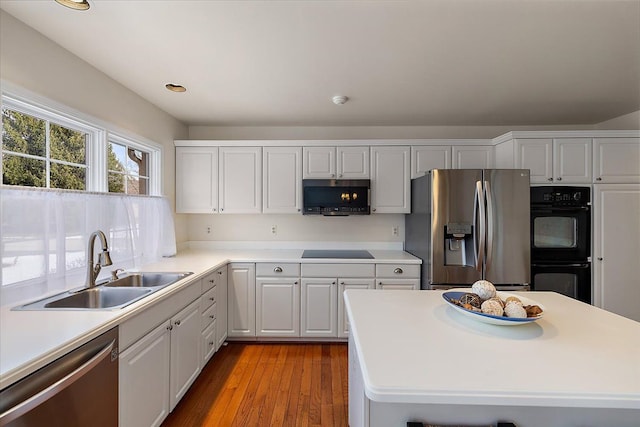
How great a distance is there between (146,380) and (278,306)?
1.35 metres

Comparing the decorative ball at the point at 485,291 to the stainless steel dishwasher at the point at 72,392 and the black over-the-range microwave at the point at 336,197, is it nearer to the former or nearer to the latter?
the stainless steel dishwasher at the point at 72,392

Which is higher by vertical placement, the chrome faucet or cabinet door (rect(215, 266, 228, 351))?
the chrome faucet

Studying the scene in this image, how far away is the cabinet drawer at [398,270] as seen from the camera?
273cm

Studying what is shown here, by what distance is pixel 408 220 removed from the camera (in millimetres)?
3170

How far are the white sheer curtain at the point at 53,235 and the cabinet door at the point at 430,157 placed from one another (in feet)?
8.80

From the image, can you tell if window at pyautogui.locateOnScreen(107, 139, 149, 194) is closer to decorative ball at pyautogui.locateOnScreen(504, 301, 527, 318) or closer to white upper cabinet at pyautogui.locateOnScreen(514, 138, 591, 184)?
decorative ball at pyautogui.locateOnScreen(504, 301, 527, 318)

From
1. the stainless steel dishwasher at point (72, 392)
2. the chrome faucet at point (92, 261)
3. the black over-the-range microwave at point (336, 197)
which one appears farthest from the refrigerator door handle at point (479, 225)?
the chrome faucet at point (92, 261)

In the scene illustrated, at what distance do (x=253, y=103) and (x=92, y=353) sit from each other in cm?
220

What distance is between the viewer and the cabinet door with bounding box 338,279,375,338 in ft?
9.02

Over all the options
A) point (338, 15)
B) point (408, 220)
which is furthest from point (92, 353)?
point (408, 220)

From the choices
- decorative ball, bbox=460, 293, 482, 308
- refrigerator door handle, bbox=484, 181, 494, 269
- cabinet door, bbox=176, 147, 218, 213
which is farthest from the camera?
cabinet door, bbox=176, 147, 218, 213

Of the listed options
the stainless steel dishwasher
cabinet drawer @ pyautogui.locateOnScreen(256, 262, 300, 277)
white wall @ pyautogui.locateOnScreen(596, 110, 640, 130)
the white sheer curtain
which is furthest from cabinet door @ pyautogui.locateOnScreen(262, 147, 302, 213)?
Result: white wall @ pyautogui.locateOnScreen(596, 110, 640, 130)

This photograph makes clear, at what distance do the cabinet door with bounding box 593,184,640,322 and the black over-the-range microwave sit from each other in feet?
6.89

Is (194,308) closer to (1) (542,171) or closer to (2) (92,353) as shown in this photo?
(2) (92,353)
